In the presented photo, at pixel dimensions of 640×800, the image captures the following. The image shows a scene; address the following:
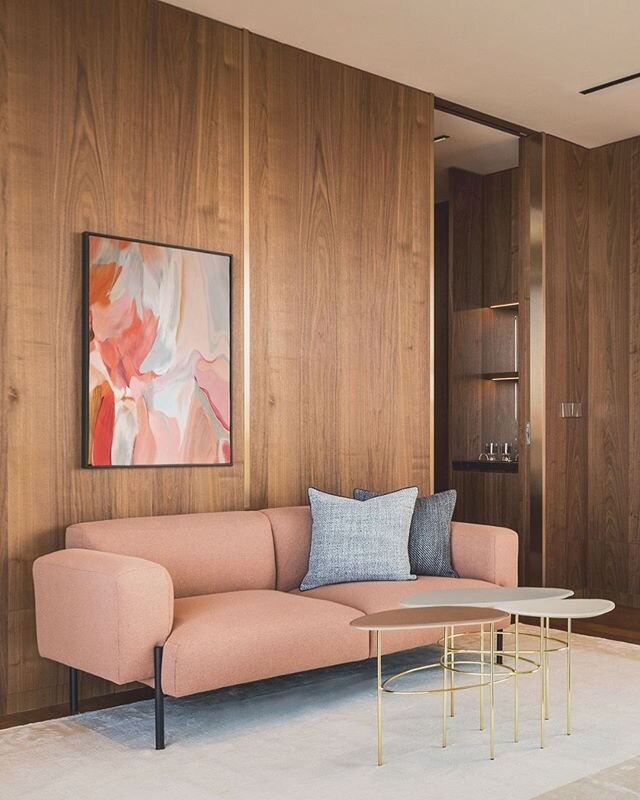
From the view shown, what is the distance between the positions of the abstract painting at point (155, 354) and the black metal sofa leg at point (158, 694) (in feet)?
3.15

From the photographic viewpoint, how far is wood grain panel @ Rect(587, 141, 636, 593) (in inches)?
239

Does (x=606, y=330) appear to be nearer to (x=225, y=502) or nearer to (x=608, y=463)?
(x=608, y=463)

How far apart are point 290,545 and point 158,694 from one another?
45.2 inches

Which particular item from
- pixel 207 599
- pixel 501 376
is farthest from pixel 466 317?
pixel 207 599

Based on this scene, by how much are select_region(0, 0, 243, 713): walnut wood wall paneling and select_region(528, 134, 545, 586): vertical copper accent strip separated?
7.62 ft

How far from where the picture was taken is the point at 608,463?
6.15m

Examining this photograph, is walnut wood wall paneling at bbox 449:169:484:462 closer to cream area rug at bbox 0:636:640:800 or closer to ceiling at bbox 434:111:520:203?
ceiling at bbox 434:111:520:203

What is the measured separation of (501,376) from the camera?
22.0 feet

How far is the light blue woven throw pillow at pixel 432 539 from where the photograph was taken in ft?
13.9

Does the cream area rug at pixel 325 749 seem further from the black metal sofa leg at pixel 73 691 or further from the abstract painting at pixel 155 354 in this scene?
the abstract painting at pixel 155 354

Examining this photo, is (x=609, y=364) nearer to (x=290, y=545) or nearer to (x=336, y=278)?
(x=336, y=278)

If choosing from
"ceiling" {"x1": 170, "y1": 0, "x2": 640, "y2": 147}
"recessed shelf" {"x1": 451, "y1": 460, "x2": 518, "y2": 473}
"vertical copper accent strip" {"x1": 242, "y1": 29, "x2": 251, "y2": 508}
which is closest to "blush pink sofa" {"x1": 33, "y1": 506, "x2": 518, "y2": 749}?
"vertical copper accent strip" {"x1": 242, "y1": 29, "x2": 251, "y2": 508}

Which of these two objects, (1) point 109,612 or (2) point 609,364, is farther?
(2) point 609,364

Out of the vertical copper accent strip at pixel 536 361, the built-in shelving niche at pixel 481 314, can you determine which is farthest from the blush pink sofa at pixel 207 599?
the built-in shelving niche at pixel 481 314
